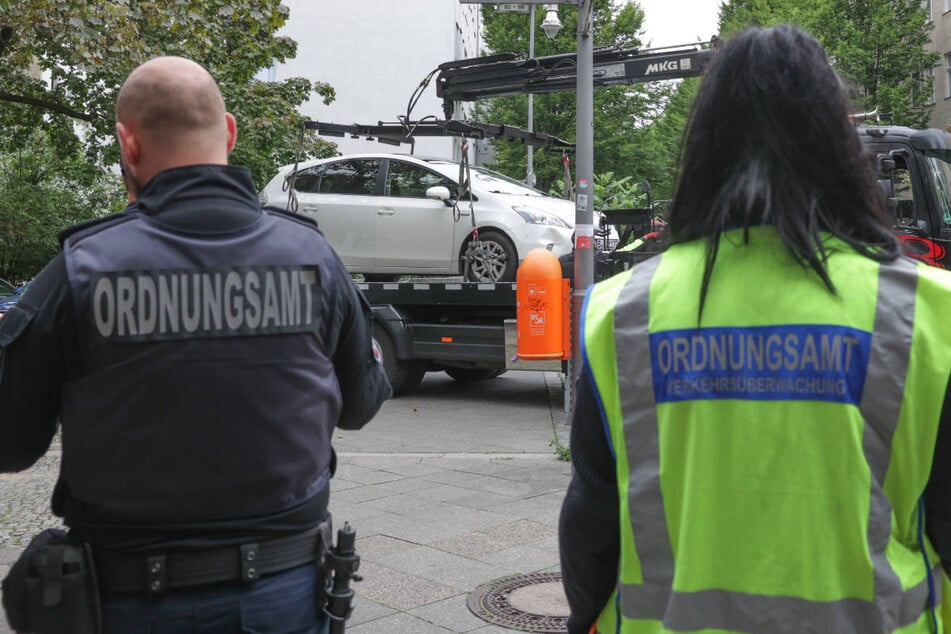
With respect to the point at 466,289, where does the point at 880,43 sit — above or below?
above

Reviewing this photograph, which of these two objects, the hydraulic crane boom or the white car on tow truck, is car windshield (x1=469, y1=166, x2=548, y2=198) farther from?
the hydraulic crane boom

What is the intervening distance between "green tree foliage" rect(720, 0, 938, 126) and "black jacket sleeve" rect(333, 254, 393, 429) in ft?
107

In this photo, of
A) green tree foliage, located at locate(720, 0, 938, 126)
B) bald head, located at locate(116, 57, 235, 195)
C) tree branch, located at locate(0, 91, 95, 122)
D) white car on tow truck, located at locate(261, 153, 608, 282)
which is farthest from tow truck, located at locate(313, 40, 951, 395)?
green tree foliage, located at locate(720, 0, 938, 126)

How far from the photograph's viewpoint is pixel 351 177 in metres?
12.8

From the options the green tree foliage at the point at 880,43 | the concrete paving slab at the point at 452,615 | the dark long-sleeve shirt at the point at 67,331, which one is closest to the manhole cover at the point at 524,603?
the concrete paving slab at the point at 452,615

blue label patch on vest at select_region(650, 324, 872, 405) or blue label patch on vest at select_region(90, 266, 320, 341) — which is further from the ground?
blue label patch on vest at select_region(90, 266, 320, 341)

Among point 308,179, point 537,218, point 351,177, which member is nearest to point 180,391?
point 537,218

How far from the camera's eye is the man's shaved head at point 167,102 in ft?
7.00

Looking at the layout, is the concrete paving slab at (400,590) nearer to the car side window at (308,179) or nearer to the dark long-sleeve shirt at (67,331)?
the dark long-sleeve shirt at (67,331)

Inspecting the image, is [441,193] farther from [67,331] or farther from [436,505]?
[67,331]

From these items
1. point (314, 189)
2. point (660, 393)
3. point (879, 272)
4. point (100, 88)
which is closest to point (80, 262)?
point (660, 393)

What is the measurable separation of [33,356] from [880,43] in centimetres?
3471

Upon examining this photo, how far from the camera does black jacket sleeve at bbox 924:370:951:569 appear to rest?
1515mm

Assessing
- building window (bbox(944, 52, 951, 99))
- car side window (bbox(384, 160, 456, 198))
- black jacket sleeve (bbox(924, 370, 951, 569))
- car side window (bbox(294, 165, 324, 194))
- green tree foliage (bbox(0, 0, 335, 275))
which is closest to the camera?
black jacket sleeve (bbox(924, 370, 951, 569))
